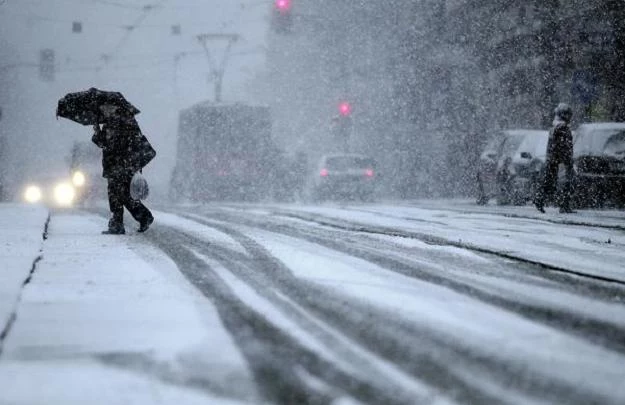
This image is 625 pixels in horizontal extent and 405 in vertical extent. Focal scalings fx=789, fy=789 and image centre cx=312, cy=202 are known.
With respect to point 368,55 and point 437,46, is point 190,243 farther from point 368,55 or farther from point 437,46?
point 368,55

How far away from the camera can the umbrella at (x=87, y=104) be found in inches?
358

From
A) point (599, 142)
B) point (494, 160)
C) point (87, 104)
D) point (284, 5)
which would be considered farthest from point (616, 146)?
point (87, 104)

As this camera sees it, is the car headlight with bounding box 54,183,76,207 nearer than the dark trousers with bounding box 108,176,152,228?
No

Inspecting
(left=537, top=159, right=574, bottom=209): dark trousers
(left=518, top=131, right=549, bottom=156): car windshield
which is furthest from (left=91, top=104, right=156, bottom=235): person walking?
(left=518, top=131, right=549, bottom=156): car windshield

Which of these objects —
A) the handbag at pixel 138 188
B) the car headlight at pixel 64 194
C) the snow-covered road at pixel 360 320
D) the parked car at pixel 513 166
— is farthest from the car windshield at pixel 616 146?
the car headlight at pixel 64 194

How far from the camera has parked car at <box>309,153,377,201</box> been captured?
24594 mm

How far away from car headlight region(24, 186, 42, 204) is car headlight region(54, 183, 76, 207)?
0.80 metres

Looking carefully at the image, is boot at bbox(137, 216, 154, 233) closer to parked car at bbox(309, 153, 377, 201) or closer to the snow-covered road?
the snow-covered road

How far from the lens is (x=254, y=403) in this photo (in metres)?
2.79

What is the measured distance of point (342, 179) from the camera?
80.6 feet

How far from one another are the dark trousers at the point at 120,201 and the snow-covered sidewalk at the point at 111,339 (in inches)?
119

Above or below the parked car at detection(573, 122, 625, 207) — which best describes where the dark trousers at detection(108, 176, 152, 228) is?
below

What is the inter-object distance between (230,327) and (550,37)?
26149 millimetres

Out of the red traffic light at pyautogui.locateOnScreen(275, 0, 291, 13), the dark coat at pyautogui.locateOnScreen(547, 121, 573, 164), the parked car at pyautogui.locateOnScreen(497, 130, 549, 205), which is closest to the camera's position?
the dark coat at pyautogui.locateOnScreen(547, 121, 573, 164)
